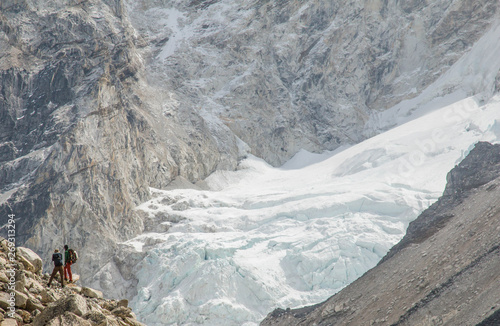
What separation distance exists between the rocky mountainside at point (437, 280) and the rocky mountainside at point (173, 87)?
1993 cm

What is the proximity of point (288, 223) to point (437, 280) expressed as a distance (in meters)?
20.6

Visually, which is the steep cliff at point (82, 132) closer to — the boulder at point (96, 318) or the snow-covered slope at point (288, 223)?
the snow-covered slope at point (288, 223)

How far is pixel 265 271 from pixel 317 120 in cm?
3596

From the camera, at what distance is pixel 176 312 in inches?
1294

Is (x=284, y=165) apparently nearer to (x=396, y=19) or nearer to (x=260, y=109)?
(x=260, y=109)

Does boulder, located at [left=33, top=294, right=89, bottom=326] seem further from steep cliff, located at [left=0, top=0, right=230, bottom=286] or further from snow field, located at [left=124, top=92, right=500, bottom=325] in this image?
steep cliff, located at [left=0, top=0, right=230, bottom=286]

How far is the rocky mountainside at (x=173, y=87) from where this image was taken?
4238 centimetres

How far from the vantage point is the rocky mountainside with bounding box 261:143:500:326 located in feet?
63.2

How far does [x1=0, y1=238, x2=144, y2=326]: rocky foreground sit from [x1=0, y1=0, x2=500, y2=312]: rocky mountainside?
94.3 ft

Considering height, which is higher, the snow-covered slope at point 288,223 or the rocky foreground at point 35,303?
the rocky foreground at point 35,303

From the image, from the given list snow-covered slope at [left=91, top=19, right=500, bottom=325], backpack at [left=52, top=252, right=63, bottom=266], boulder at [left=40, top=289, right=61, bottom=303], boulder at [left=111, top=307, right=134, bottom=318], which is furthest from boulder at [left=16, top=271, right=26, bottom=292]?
snow-covered slope at [left=91, top=19, right=500, bottom=325]

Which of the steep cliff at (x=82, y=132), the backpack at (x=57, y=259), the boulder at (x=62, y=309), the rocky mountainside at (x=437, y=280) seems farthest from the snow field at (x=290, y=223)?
the boulder at (x=62, y=309)

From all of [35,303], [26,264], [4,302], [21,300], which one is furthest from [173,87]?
[4,302]

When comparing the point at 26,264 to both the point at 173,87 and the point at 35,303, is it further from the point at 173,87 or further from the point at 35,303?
the point at 173,87
